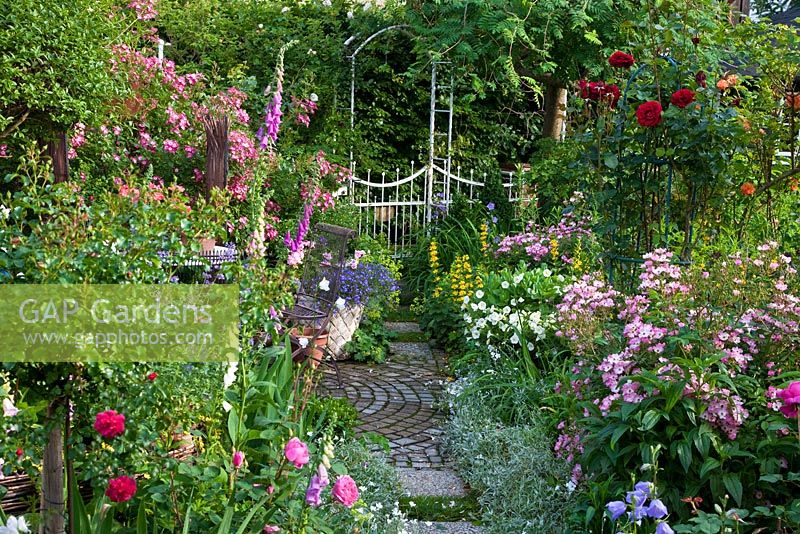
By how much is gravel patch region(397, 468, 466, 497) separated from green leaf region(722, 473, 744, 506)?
4.27ft

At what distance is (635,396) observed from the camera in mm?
2820

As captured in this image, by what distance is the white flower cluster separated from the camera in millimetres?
4816

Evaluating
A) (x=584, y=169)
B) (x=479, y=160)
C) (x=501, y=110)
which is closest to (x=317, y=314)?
(x=584, y=169)

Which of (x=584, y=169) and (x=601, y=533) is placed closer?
(x=601, y=533)

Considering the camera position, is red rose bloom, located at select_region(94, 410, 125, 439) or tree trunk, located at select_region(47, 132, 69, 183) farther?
tree trunk, located at select_region(47, 132, 69, 183)

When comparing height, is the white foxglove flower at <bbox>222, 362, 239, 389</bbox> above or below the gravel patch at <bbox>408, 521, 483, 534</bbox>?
above

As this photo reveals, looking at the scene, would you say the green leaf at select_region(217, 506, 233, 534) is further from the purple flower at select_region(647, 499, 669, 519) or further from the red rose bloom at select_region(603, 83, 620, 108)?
the red rose bloom at select_region(603, 83, 620, 108)

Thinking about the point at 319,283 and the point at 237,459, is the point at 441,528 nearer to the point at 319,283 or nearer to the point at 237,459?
the point at 237,459

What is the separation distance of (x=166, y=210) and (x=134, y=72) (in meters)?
4.82

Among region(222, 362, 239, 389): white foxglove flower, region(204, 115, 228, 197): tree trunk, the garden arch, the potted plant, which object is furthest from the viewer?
the garden arch

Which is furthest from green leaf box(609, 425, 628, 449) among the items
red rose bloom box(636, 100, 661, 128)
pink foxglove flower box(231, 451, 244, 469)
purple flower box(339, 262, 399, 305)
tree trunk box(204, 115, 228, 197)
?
tree trunk box(204, 115, 228, 197)

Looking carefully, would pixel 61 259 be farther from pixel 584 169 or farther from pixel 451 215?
pixel 451 215

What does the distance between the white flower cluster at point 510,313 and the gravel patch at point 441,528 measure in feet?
5.23

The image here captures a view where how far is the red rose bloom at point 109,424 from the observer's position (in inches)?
70.9
